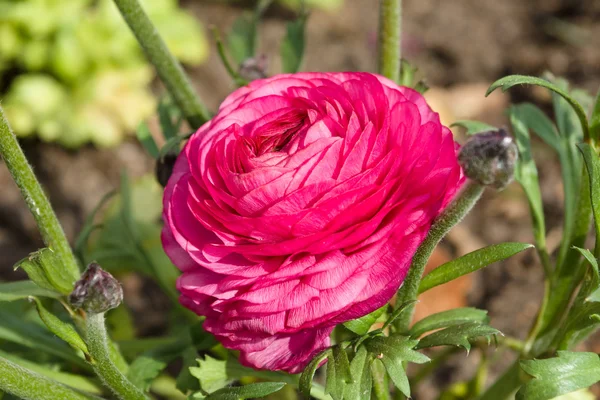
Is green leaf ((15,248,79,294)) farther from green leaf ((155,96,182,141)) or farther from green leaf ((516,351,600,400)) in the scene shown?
green leaf ((516,351,600,400))

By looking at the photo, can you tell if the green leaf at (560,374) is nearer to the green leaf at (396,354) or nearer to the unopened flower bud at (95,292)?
the green leaf at (396,354)

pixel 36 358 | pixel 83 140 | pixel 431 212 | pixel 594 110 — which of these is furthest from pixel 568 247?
pixel 83 140

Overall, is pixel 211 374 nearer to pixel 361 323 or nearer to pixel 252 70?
pixel 361 323

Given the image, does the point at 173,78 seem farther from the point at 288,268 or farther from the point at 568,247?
the point at 568,247

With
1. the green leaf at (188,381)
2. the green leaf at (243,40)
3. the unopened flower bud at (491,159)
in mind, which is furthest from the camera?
the green leaf at (243,40)

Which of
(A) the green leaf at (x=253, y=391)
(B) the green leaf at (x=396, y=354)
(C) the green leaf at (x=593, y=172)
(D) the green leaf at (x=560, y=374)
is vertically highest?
(C) the green leaf at (x=593, y=172)

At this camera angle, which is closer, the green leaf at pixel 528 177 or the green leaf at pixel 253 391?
the green leaf at pixel 253 391

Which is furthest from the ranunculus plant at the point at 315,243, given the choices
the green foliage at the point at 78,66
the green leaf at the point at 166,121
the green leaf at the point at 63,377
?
the green foliage at the point at 78,66
